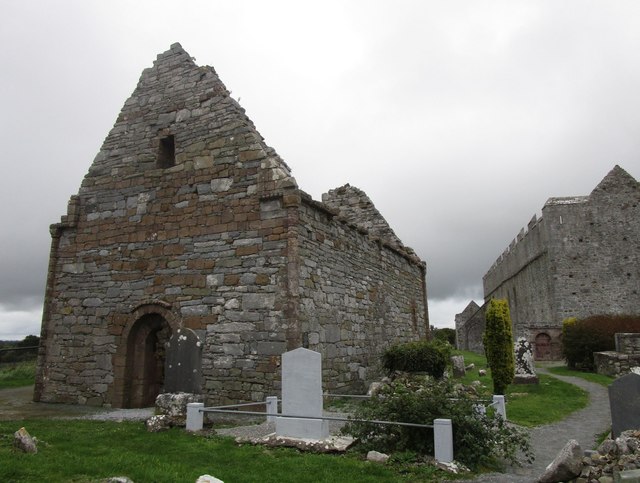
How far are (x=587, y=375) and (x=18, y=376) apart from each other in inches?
896

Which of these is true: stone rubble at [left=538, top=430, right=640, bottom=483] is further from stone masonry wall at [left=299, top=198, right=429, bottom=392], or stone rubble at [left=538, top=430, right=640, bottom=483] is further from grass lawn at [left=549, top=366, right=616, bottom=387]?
grass lawn at [left=549, top=366, right=616, bottom=387]

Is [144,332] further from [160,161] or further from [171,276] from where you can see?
[160,161]

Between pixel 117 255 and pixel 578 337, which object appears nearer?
pixel 117 255

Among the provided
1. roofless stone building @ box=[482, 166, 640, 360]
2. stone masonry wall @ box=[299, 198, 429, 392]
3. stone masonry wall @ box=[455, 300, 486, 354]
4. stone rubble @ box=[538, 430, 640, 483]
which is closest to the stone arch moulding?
stone masonry wall @ box=[299, 198, 429, 392]

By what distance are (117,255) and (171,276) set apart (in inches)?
80.8

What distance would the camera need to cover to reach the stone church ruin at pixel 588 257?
28484 mm

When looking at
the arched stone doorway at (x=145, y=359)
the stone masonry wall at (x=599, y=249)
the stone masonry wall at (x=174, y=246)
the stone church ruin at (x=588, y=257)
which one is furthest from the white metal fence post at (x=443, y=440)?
the stone masonry wall at (x=599, y=249)

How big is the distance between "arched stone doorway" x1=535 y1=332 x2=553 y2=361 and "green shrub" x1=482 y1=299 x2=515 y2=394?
15.6 m

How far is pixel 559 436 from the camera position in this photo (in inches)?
348

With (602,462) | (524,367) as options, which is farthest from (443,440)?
(524,367)

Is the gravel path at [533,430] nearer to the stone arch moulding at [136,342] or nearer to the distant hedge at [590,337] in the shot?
the stone arch moulding at [136,342]

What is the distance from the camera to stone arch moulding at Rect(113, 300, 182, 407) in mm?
11539

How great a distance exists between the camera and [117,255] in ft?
41.3

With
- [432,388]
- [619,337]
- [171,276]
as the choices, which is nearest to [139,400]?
[171,276]
